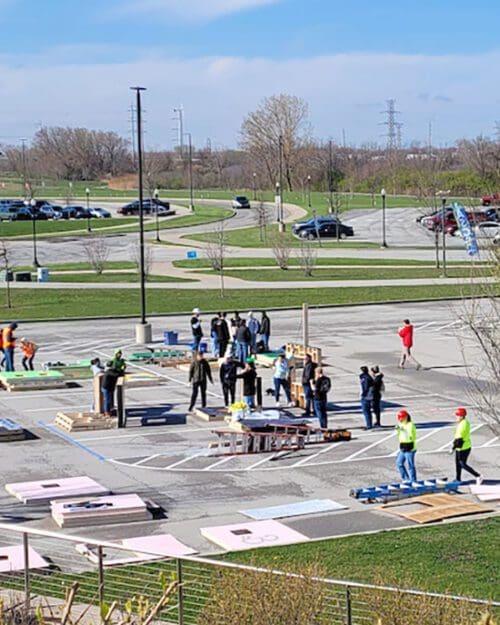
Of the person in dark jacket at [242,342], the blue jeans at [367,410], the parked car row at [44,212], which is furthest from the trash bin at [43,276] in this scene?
the parked car row at [44,212]

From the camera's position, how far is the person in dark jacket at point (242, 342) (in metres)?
33.2

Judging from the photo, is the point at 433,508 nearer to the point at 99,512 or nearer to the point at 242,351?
the point at 99,512

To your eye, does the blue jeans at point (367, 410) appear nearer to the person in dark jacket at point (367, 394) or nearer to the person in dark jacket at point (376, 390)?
the person in dark jacket at point (367, 394)

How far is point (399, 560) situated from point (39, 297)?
3742cm

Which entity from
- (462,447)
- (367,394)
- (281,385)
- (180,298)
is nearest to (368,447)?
(367,394)

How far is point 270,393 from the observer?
2920 centimetres

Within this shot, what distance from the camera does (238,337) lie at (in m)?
33.2

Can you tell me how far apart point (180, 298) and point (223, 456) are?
2823 cm

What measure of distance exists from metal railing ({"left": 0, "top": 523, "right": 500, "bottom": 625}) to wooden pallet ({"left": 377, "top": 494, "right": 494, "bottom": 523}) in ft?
14.2

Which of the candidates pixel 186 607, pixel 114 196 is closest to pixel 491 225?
pixel 186 607

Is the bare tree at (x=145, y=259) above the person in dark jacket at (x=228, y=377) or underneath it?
above

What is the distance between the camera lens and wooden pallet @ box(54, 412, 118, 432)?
25.3 metres

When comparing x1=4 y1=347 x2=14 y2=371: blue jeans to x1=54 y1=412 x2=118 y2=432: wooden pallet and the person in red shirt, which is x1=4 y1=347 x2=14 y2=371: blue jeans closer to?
x1=54 y1=412 x2=118 y2=432: wooden pallet

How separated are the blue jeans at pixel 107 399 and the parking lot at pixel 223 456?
1.87 ft
